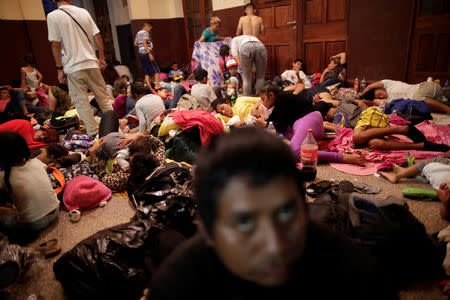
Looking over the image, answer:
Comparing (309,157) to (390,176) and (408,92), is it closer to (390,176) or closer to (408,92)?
(390,176)

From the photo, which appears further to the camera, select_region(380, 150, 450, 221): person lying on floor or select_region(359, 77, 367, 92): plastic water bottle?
select_region(359, 77, 367, 92): plastic water bottle

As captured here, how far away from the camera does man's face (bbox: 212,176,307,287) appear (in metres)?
0.61

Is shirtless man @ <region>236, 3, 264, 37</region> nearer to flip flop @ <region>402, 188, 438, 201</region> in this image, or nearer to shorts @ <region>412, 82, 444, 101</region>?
shorts @ <region>412, 82, 444, 101</region>

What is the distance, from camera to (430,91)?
161 inches

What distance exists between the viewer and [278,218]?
62 cm

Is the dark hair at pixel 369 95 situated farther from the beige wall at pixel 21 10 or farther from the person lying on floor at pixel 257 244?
the beige wall at pixel 21 10

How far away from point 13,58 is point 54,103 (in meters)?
2.69

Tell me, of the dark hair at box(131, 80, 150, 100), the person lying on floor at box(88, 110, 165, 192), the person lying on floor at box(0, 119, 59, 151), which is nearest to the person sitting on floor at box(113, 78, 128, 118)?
the dark hair at box(131, 80, 150, 100)

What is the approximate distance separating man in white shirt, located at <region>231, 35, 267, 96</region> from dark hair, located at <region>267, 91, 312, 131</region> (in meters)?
1.97

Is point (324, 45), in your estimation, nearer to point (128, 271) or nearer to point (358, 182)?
point (358, 182)

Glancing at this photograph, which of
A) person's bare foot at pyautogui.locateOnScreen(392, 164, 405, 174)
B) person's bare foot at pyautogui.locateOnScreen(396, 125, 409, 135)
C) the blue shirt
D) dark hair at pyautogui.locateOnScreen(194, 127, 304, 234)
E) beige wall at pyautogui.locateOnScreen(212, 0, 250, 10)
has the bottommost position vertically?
person's bare foot at pyautogui.locateOnScreen(392, 164, 405, 174)

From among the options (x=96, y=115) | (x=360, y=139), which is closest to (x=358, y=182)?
(x=360, y=139)

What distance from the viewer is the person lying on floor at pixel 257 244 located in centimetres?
61

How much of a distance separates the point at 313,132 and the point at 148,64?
19.0 feet
